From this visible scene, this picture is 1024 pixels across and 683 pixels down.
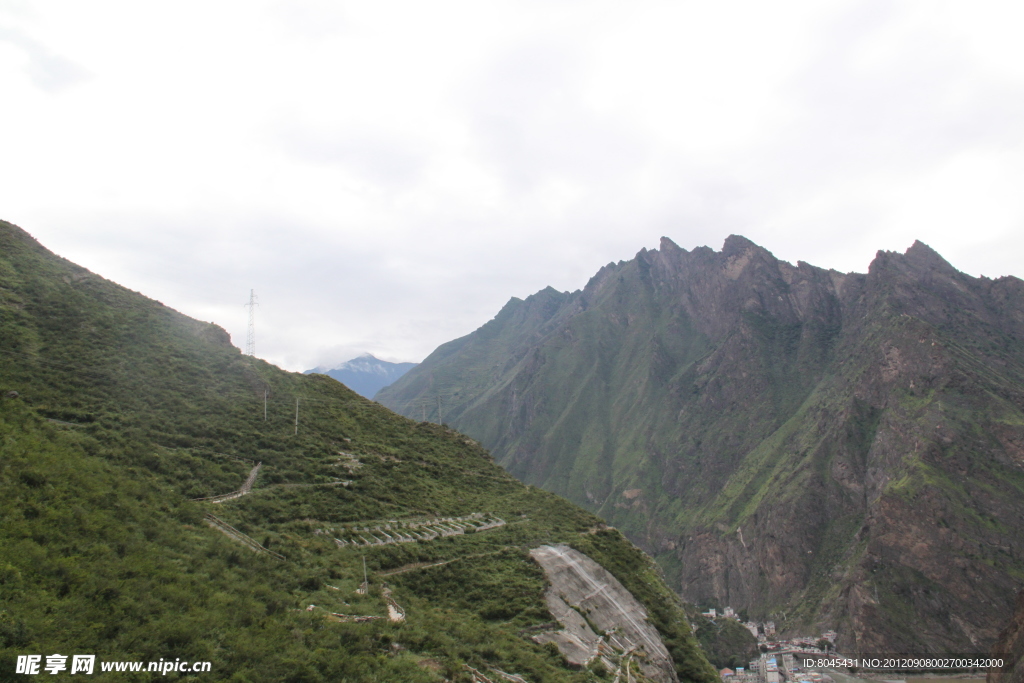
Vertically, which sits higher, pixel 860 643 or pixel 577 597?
pixel 577 597

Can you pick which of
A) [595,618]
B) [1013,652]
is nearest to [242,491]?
[595,618]

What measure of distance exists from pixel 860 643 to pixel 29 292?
16271 centimetres

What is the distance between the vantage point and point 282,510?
3372cm

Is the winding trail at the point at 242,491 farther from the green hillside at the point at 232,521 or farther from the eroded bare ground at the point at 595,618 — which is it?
the eroded bare ground at the point at 595,618

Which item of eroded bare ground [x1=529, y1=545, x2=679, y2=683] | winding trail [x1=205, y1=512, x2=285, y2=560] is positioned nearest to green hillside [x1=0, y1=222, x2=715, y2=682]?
winding trail [x1=205, y1=512, x2=285, y2=560]

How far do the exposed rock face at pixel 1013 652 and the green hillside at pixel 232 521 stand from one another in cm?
3446

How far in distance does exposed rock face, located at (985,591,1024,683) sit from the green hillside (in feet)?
113

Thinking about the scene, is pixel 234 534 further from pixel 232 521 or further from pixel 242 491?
pixel 242 491

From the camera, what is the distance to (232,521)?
94.1ft

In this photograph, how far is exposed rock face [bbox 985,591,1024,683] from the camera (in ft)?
168

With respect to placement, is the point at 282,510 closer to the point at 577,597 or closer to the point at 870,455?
the point at 577,597

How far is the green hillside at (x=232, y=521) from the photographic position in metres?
16.2

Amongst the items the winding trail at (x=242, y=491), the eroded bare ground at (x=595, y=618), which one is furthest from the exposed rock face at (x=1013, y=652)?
the winding trail at (x=242, y=491)

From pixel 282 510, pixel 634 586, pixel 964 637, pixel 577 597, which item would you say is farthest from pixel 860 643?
pixel 282 510
